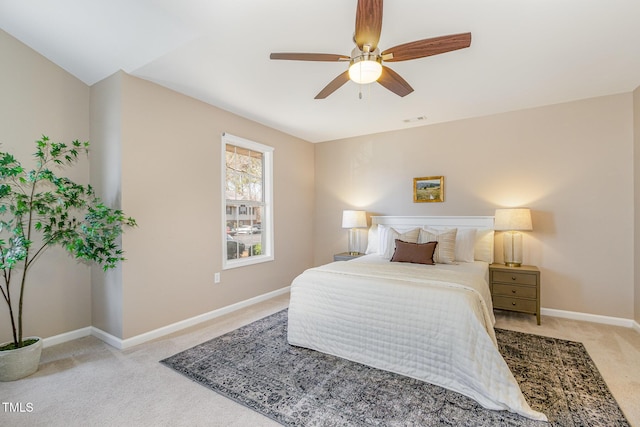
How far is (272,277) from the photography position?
4504mm

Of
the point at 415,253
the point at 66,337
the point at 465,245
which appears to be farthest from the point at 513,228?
the point at 66,337

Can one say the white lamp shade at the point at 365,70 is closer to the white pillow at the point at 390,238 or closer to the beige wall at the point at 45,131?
the white pillow at the point at 390,238

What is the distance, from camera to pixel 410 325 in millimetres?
2248

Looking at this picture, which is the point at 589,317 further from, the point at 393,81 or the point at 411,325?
the point at 393,81

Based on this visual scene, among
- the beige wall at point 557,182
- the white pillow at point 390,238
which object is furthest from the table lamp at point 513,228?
the white pillow at point 390,238

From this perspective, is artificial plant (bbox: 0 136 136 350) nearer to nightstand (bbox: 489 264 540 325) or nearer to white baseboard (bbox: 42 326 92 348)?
white baseboard (bbox: 42 326 92 348)

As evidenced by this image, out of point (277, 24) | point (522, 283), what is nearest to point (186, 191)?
point (277, 24)

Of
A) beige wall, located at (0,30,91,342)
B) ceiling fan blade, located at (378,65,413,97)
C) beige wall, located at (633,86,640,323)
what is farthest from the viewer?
beige wall, located at (633,86,640,323)

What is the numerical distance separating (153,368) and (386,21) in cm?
322

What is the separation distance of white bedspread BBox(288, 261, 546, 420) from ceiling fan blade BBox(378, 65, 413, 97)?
5.17ft

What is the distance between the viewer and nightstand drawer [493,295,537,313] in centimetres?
332

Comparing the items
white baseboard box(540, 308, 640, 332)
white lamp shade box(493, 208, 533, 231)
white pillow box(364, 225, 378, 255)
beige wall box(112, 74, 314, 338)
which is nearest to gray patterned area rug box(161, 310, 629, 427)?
beige wall box(112, 74, 314, 338)

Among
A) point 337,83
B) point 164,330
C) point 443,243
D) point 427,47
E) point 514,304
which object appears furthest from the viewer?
point 443,243

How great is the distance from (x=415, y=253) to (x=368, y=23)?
247 centimetres
